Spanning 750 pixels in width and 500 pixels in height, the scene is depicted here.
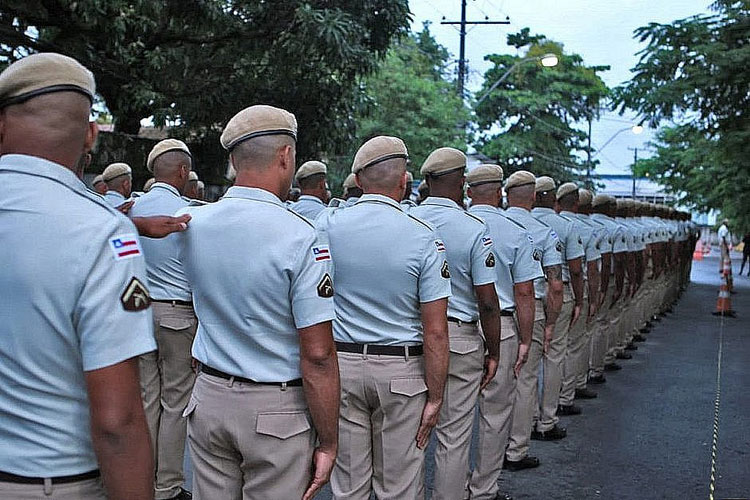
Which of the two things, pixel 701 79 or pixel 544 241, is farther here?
pixel 701 79

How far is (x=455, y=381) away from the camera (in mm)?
4867

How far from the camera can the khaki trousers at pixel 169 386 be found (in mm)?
5305

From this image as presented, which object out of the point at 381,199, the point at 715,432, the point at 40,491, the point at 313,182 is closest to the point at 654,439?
the point at 715,432

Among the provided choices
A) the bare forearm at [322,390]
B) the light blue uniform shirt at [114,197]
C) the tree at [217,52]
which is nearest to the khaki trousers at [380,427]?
the bare forearm at [322,390]

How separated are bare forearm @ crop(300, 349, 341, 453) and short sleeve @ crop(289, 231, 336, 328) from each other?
15 cm

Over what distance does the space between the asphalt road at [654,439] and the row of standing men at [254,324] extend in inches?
18.7

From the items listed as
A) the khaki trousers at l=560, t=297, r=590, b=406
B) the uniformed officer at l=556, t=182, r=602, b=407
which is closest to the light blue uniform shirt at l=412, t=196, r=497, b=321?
the uniformed officer at l=556, t=182, r=602, b=407

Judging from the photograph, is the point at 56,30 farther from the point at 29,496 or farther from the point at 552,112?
the point at 552,112

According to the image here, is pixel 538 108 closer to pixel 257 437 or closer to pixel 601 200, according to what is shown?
pixel 601 200

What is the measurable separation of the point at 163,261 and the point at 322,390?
258 cm

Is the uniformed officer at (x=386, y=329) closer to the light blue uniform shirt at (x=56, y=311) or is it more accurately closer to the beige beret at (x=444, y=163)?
the beige beret at (x=444, y=163)

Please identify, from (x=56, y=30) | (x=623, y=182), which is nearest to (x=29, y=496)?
(x=56, y=30)

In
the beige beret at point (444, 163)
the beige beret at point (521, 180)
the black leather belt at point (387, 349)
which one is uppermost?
the beige beret at point (444, 163)

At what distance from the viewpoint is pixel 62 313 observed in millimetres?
2010
